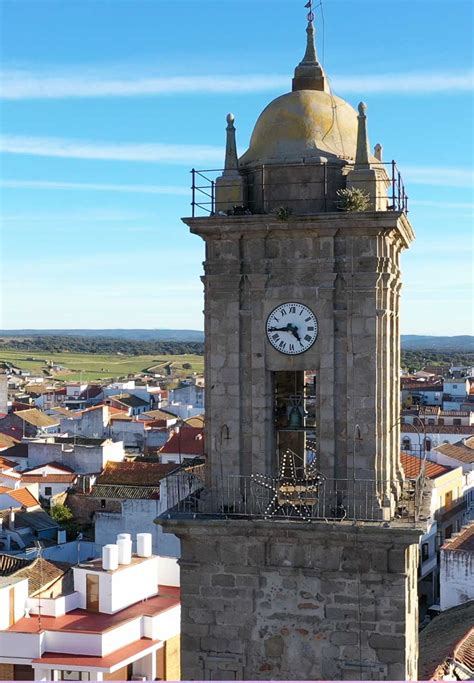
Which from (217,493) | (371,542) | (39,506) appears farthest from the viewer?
(39,506)

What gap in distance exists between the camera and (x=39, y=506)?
4638 centimetres

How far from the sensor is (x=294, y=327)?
14273mm

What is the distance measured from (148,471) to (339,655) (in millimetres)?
33183

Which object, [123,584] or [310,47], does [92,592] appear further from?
[310,47]

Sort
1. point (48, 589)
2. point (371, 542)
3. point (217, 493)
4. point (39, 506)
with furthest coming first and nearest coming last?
1. point (39, 506)
2. point (48, 589)
3. point (217, 493)
4. point (371, 542)

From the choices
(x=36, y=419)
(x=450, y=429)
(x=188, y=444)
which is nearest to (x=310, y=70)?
(x=188, y=444)

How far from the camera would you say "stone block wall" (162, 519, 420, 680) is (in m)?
13.6

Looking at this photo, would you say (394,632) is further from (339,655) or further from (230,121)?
(230,121)

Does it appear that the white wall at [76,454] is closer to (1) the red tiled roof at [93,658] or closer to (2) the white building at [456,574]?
(2) the white building at [456,574]

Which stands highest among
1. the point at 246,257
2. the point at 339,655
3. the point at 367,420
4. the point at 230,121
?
the point at 230,121

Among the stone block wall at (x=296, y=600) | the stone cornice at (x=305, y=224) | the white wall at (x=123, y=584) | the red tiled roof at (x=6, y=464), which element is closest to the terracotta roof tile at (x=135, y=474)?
the red tiled roof at (x=6, y=464)

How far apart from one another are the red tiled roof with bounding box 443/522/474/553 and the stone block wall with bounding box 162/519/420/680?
1867cm

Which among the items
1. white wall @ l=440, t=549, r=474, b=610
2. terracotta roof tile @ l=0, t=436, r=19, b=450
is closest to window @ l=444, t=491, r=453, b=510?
white wall @ l=440, t=549, r=474, b=610

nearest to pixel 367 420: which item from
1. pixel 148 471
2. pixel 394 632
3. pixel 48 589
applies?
pixel 394 632
